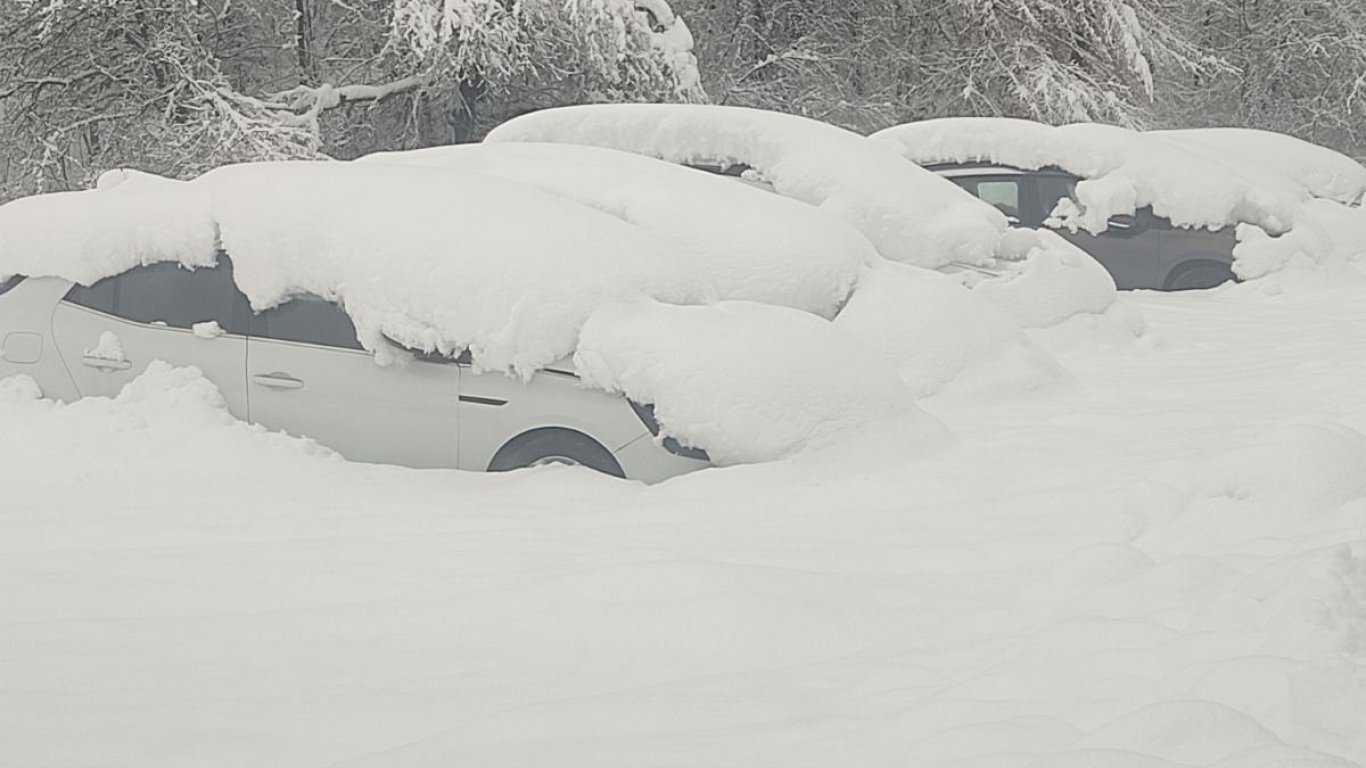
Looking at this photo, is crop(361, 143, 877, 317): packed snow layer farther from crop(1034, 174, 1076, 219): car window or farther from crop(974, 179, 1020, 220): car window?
crop(1034, 174, 1076, 219): car window

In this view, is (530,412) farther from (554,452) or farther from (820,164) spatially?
(820,164)

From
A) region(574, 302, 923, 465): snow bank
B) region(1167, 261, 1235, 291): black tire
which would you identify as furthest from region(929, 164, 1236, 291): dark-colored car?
region(574, 302, 923, 465): snow bank

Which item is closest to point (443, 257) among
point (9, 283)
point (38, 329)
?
point (38, 329)

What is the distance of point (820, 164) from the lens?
8375 mm

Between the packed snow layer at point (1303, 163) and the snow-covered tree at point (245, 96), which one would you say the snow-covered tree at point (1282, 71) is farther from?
the snow-covered tree at point (245, 96)

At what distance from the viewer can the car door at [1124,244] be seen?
9977 mm

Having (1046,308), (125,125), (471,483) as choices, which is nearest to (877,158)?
(1046,308)

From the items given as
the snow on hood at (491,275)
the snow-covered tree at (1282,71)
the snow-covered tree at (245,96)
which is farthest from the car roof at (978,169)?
the snow-covered tree at (1282,71)

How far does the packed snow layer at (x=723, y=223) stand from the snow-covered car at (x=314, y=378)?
1.13 m

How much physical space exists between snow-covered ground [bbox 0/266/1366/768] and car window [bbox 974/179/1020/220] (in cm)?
450

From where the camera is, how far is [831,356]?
5.40 metres

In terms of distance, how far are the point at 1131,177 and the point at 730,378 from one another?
19.9 feet

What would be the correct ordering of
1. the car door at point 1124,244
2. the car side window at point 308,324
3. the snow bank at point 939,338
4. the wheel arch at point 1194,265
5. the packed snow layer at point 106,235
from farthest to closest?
1. the wheel arch at point 1194,265
2. the car door at point 1124,244
3. the snow bank at point 939,338
4. the packed snow layer at point 106,235
5. the car side window at point 308,324

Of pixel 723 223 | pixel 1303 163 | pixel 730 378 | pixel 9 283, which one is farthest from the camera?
pixel 1303 163
